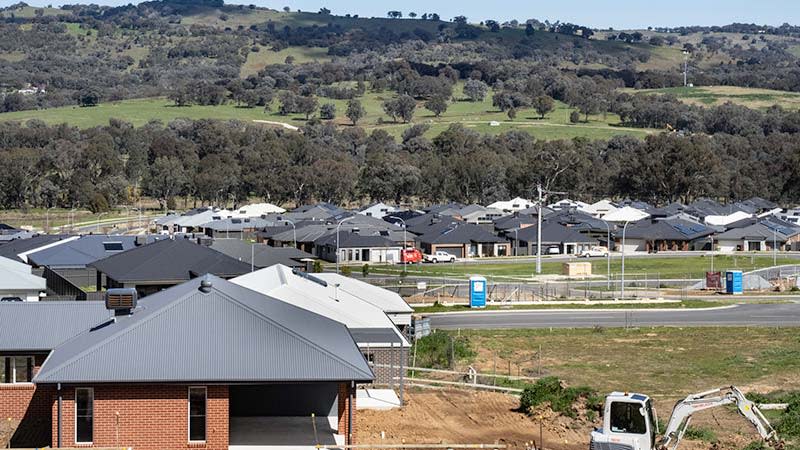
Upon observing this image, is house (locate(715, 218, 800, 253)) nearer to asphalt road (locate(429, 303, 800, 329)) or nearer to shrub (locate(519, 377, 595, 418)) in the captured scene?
asphalt road (locate(429, 303, 800, 329))

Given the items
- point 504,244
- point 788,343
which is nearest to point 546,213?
point 504,244

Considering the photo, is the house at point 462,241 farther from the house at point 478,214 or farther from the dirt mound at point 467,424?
the dirt mound at point 467,424

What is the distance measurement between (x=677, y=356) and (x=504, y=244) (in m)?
Answer: 67.9

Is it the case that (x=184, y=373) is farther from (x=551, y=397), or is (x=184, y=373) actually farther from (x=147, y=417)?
(x=551, y=397)

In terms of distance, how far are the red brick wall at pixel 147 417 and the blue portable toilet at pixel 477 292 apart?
133 ft

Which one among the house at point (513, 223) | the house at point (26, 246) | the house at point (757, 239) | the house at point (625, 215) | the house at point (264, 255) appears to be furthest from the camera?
the house at point (625, 215)

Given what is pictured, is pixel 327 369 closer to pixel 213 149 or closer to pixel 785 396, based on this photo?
pixel 785 396

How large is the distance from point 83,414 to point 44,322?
5490mm

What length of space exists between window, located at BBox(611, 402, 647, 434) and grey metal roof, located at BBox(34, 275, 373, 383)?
220 inches

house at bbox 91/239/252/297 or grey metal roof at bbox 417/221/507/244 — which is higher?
house at bbox 91/239/252/297

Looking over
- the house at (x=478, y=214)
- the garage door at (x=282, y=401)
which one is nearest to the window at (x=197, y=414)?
the garage door at (x=282, y=401)

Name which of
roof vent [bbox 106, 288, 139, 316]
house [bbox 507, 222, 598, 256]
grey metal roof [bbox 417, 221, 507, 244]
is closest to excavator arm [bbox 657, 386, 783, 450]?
roof vent [bbox 106, 288, 139, 316]

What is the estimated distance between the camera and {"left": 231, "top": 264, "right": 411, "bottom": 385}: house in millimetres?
39531

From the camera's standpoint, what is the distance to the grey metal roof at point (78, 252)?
6469cm
